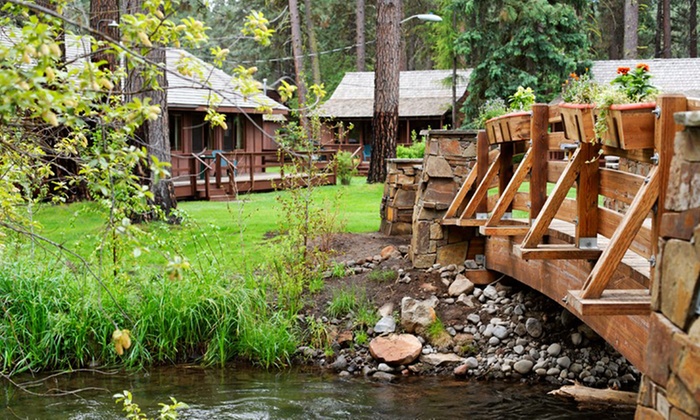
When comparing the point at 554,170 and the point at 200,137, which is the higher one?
the point at 200,137

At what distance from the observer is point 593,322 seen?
581 cm

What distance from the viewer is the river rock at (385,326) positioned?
28.6ft

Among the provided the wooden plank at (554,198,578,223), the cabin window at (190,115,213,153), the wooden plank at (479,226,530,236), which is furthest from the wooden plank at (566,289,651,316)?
the cabin window at (190,115,213,153)

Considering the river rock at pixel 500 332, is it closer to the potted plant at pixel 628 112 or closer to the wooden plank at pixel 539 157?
the wooden plank at pixel 539 157

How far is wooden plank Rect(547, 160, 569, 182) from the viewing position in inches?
265

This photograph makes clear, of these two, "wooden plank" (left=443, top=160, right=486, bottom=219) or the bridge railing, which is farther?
"wooden plank" (left=443, top=160, right=486, bottom=219)

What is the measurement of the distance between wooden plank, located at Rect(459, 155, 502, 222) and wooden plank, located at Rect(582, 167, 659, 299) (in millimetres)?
3801

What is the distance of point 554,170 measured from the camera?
6.81 metres

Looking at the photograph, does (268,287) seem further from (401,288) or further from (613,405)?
(613,405)

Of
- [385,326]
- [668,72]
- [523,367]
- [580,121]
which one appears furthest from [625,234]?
[668,72]

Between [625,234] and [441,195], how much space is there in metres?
5.38

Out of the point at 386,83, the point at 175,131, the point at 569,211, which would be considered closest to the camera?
the point at 569,211

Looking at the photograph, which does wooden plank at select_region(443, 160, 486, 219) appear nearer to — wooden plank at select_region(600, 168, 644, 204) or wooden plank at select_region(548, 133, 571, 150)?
wooden plank at select_region(548, 133, 571, 150)

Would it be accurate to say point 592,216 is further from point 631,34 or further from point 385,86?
point 631,34
